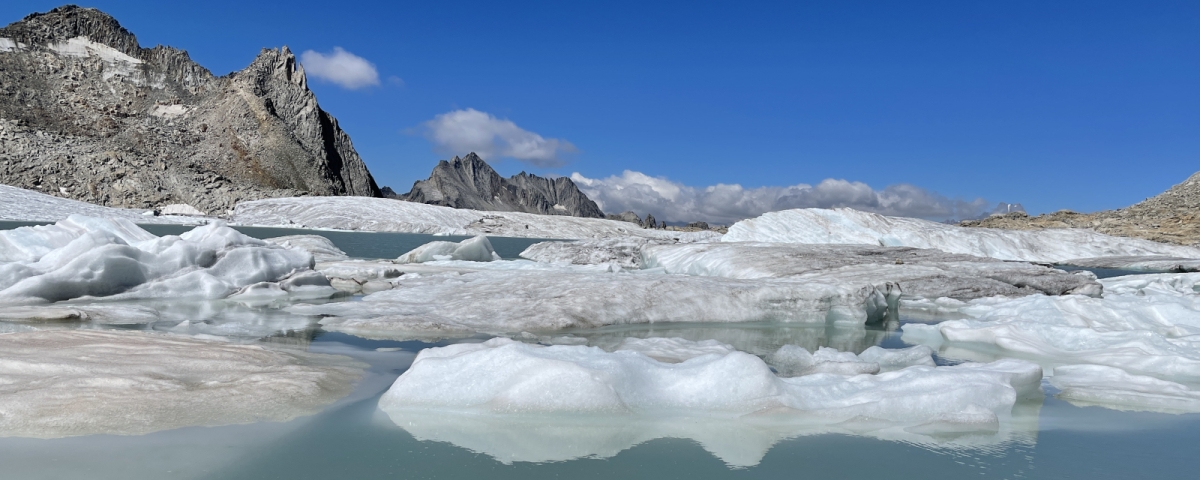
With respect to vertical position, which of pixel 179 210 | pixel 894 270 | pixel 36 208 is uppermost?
pixel 179 210

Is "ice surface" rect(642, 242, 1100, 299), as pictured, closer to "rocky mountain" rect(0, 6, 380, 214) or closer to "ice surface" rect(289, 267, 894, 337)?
"ice surface" rect(289, 267, 894, 337)

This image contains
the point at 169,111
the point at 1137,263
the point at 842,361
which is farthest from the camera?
the point at 169,111

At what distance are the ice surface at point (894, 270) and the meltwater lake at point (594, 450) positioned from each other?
7.03m

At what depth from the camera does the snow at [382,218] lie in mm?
75438

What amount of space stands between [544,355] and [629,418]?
798mm

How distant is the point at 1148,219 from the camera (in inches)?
2244

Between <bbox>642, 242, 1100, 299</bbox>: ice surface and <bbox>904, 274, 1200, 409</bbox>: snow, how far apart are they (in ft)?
3.91

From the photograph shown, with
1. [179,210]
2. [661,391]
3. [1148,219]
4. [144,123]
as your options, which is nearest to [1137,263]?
[661,391]

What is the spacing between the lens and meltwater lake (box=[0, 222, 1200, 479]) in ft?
9.76

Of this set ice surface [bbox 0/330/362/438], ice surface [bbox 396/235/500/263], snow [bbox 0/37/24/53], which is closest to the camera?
ice surface [bbox 0/330/362/438]

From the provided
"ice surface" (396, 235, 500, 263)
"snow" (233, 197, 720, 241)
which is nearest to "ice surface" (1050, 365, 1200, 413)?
"ice surface" (396, 235, 500, 263)

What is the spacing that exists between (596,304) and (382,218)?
72.6 m

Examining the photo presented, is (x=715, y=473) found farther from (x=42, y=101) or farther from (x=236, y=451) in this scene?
(x=42, y=101)

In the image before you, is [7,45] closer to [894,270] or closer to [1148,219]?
[894,270]
